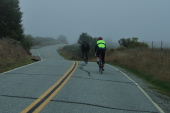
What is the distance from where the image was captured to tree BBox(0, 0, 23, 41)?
28422 millimetres

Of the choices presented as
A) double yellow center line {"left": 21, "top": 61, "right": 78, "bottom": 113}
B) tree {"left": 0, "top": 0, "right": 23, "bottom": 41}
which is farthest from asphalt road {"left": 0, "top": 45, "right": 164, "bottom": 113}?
tree {"left": 0, "top": 0, "right": 23, "bottom": 41}

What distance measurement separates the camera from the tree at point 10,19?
28.4 metres

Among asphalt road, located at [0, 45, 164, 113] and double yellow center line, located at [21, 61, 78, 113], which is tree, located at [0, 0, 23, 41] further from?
double yellow center line, located at [21, 61, 78, 113]

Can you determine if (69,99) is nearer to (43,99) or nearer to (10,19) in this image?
(43,99)

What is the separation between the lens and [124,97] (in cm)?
912

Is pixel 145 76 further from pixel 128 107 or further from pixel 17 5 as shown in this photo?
pixel 17 5

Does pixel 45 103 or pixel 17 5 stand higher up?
pixel 17 5

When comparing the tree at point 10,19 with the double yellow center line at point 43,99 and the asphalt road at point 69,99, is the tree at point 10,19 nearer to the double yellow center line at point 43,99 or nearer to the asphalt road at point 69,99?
the asphalt road at point 69,99

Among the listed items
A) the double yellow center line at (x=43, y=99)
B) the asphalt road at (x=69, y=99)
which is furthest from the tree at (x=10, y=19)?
the double yellow center line at (x=43, y=99)

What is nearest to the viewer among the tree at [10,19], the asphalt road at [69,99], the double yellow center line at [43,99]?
the double yellow center line at [43,99]

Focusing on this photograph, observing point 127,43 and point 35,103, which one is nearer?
point 35,103

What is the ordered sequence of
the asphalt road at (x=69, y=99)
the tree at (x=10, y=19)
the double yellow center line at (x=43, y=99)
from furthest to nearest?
1. the tree at (x=10, y=19)
2. the asphalt road at (x=69, y=99)
3. the double yellow center line at (x=43, y=99)

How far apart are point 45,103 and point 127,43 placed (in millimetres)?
46350

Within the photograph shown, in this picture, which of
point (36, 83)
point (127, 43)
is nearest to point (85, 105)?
point (36, 83)
